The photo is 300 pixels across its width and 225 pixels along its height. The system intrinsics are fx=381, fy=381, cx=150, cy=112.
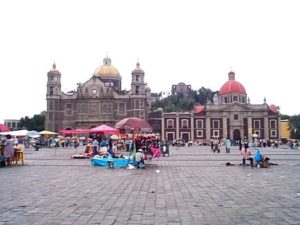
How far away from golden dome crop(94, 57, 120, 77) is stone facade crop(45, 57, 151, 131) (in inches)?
210

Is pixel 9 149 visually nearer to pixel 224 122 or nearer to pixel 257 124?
pixel 224 122

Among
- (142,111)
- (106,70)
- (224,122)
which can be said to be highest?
(106,70)

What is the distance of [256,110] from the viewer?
72.8 metres

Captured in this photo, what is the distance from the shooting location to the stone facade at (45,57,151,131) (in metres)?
68.8

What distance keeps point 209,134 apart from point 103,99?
21.1m

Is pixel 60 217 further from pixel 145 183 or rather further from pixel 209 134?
pixel 209 134

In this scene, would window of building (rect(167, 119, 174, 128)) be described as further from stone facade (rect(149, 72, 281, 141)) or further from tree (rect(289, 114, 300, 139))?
tree (rect(289, 114, 300, 139))

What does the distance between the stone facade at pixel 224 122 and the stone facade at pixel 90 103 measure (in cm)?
849

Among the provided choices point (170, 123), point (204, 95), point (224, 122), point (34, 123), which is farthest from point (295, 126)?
point (34, 123)

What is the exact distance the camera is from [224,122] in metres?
72.7

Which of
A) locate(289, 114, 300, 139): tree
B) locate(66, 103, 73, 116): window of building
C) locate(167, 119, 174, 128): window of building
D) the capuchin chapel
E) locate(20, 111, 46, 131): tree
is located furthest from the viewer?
locate(20, 111, 46, 131): tree

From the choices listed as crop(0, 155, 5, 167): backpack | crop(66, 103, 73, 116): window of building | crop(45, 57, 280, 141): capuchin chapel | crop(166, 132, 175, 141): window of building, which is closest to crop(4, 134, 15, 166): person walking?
crop(0, 155, 5, 167): backpack

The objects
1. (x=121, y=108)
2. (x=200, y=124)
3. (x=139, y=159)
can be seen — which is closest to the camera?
(x=139, y=159)

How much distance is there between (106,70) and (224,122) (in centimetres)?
2534
